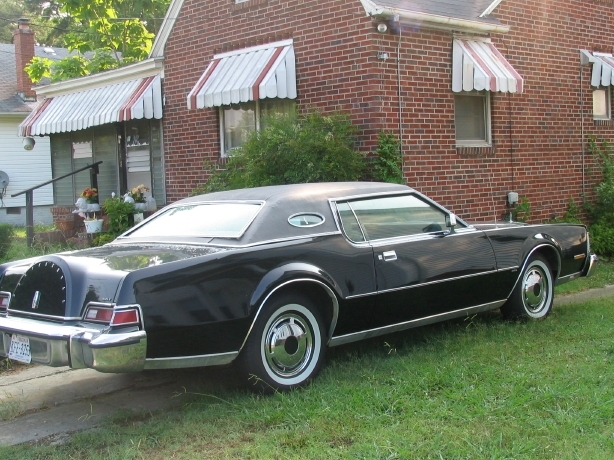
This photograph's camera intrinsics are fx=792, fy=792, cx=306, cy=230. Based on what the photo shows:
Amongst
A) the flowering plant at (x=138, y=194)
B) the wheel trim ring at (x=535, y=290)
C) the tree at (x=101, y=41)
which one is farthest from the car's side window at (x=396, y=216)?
the tree at (x=101, y=41)

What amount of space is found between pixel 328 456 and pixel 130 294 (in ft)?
4.96

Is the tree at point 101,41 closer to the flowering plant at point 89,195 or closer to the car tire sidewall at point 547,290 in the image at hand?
the flowering plant at point 89,195

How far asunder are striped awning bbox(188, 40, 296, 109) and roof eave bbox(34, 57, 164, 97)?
186cm

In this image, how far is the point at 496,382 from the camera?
17.3ft

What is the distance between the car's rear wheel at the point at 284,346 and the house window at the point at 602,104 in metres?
9.13

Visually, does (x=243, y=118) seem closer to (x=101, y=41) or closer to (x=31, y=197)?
(x=31, y=197)

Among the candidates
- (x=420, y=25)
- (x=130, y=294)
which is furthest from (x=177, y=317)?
(x=420, y=25)

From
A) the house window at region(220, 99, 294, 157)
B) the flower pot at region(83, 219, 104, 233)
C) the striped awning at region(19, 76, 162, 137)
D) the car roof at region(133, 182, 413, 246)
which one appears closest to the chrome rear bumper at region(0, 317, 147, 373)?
the car roof at region(133, 182, 413, 246)

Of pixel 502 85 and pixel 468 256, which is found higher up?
pixel 502 85

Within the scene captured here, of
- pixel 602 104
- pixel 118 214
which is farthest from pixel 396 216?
pixel 602 104

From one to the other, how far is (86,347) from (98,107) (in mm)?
9705

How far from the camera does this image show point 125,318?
466cm

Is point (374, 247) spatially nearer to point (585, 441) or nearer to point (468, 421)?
point (468, 421)

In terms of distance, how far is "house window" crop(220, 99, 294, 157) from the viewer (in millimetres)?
11195
